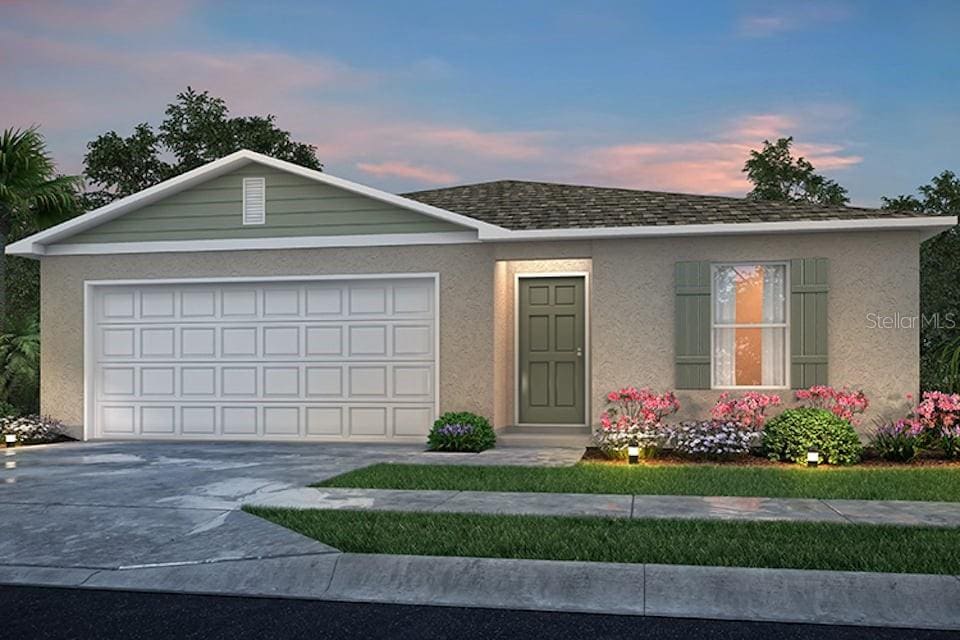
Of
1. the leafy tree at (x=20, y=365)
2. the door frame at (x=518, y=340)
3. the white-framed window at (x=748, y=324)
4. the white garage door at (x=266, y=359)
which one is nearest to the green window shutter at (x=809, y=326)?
the white-framed window at (x=748, y=324)

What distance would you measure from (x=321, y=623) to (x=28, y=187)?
13.1 metres

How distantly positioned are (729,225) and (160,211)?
8.47 m

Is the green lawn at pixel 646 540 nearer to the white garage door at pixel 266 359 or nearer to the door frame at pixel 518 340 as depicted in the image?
the white garage door at pixel 266 359

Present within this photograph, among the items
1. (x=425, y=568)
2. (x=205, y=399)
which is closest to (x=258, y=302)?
(x=205, y=399)

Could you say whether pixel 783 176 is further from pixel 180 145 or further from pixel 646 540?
pixel 646 540

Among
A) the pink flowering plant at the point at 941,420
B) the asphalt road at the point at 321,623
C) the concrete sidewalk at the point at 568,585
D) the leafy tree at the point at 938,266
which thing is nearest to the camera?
the asphalt road at the point at 321,623

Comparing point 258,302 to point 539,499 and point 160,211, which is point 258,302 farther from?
point 539,499

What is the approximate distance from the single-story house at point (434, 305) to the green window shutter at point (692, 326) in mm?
26

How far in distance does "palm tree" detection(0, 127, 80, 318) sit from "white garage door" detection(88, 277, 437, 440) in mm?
2663

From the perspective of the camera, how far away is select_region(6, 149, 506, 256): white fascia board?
1245cm

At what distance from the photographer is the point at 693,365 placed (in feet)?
38.9

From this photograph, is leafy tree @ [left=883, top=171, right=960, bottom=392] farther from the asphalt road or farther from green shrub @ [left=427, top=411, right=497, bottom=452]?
the asphalt road

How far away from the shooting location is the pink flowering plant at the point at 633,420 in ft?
36.3

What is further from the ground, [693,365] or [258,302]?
[258,302]
